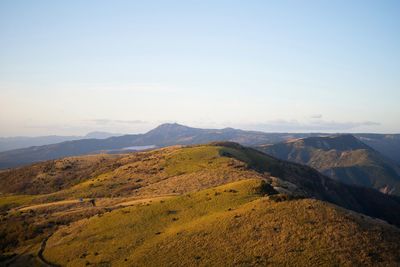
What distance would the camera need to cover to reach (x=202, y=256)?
39.4 metres

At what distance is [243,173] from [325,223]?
149 ft

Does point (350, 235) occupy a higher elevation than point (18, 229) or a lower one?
higher

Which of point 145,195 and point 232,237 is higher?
point 232,237

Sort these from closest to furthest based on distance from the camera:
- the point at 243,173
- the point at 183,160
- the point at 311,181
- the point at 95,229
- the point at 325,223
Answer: the point at 325,223 → the point at 95,229 → the point at 243,173 → the point at 183,160 → the point at 311,181

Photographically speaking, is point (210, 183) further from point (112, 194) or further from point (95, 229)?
point (95, 229)

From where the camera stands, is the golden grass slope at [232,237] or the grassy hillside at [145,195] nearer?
the golden grass slope at [232,237]

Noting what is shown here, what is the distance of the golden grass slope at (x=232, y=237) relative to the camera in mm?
37062

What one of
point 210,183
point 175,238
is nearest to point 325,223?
point 175,238

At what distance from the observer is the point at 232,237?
42.6 m

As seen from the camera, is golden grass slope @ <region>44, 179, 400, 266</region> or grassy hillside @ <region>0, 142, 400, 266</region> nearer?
golden grass slope @ <region>44, 179, 400, 266</region>

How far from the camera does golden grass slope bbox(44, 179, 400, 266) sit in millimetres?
37062

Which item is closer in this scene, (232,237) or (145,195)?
(232,237)

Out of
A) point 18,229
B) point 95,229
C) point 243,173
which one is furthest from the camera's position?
point 243,173

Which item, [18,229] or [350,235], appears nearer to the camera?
[350,235]
